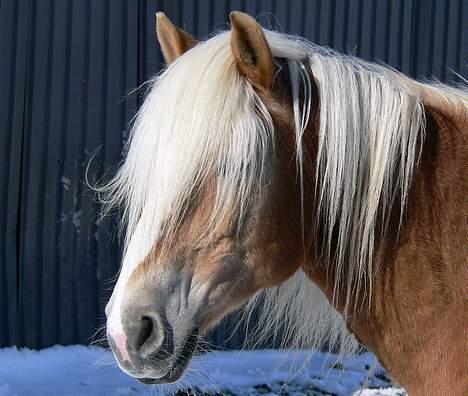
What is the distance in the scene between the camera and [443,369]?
1.78 m

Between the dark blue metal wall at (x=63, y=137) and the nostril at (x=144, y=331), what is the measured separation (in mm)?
3214

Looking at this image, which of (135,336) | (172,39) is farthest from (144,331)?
(172,39)

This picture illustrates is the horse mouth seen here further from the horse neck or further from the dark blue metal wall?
the dark blue metal wall

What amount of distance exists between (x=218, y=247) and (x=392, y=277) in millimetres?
520

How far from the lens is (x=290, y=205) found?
6.02 feet

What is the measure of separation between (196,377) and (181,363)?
8.67 ft

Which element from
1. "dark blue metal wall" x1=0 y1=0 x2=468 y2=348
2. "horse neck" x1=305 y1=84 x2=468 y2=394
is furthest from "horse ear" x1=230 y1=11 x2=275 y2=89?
"dark blue metal wall" x1=0 y1=0 x2=468 y2=348

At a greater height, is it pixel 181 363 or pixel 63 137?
pixel 63 137

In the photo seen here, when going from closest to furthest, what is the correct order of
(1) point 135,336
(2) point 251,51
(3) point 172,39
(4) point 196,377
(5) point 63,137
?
1. (1) point 135,336
2. (2) point 251,51
3. (3) point 172,39
4. (4) point 196,377
5. (5) point 63,137

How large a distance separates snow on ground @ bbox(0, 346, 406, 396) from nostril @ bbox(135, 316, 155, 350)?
2.57m

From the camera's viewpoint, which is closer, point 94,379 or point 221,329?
point 94,379

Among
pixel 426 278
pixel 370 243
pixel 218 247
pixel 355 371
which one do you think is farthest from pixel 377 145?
pixel 355 371

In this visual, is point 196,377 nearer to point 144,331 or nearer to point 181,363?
point 181,363

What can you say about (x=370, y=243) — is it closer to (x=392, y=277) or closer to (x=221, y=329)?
(x=392, y=277)
